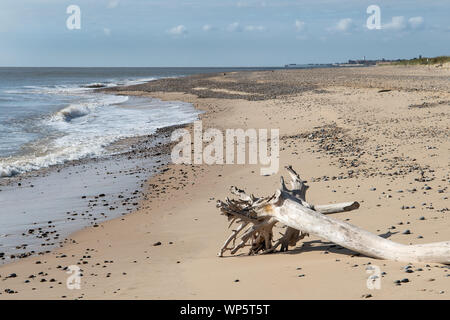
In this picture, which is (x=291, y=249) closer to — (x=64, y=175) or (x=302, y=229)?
(x=302, y=229)

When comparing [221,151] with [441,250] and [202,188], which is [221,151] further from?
[441,250]

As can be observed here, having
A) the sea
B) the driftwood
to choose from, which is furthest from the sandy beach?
the sea

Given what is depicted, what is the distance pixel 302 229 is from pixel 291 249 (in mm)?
833

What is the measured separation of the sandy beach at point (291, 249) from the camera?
630cm

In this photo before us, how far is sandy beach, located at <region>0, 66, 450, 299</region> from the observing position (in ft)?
20.7

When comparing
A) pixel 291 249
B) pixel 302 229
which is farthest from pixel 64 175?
pixel 302 229

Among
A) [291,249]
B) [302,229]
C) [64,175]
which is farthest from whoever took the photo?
[64,175]

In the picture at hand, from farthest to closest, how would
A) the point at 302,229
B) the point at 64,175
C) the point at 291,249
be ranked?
the point at 64,175 < the point at 291,249 < the point at 302,229

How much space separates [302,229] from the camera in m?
7.72

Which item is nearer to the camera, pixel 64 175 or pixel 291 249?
pixel 291 249

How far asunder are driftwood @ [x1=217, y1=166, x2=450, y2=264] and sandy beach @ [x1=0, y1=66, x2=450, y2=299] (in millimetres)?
183

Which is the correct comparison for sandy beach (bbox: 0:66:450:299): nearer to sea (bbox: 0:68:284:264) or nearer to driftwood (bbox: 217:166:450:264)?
driftwood (bbox: 217:166:450:264)
